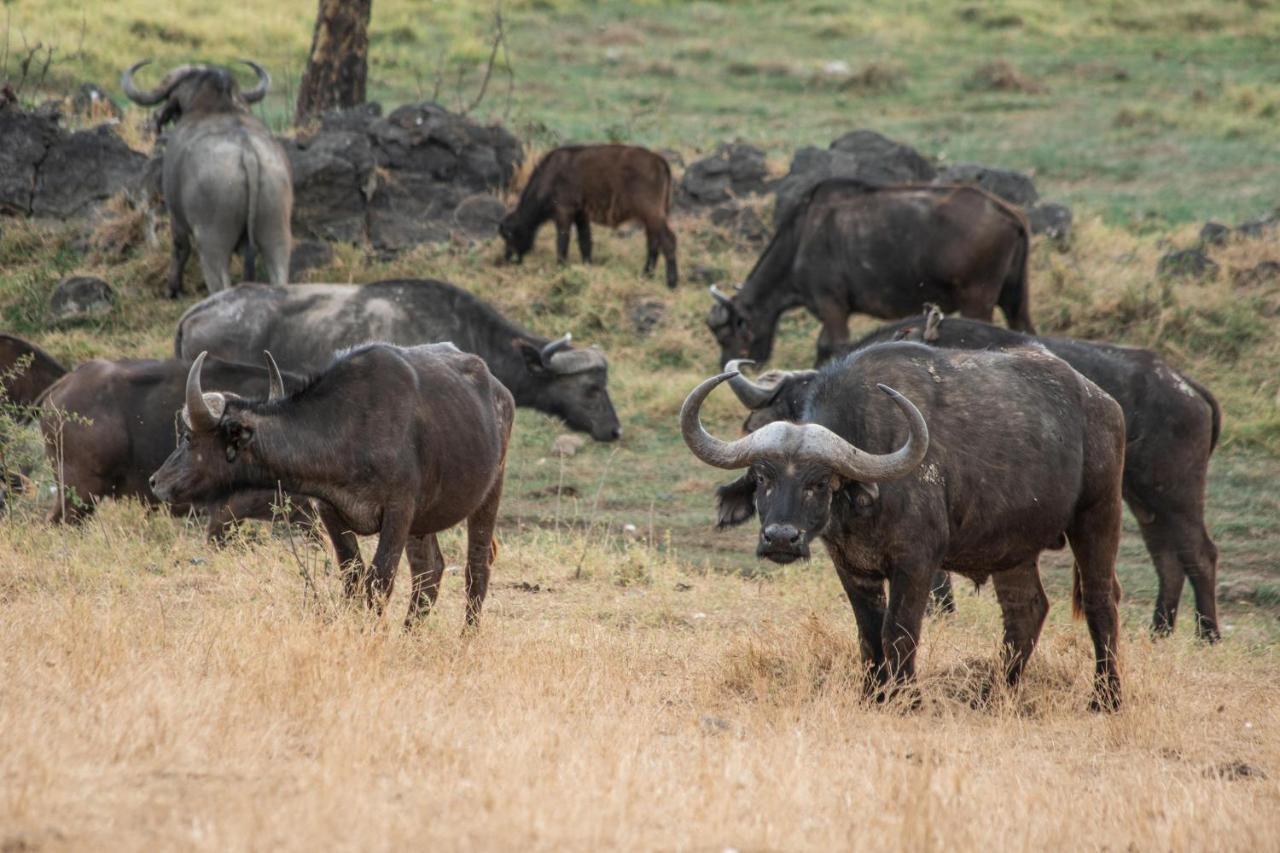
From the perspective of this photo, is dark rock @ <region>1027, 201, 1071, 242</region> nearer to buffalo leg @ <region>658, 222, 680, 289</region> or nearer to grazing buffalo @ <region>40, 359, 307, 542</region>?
buffalo leg @ <region>658, 222, 680, 289</region>

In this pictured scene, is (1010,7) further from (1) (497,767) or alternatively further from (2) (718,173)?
(1) (497,767)

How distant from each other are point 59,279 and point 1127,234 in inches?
423

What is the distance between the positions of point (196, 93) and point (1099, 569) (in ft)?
35.6

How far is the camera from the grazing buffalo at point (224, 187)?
14820 mm

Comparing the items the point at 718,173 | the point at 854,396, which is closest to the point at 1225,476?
the point at 854,396

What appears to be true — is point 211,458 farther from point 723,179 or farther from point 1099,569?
point 723,179

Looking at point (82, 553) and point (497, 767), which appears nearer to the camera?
point (497, 767)

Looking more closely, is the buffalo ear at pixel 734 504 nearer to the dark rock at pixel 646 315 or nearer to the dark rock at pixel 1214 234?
the dark rock at pixel 646 315

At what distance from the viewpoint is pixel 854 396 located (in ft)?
23.5

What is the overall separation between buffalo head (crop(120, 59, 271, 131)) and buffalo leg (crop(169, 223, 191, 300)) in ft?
3.80

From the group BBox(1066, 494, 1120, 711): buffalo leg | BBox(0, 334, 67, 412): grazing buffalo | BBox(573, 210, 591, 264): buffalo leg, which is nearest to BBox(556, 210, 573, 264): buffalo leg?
BBox(573, 210, 591, 264): buffalo leg

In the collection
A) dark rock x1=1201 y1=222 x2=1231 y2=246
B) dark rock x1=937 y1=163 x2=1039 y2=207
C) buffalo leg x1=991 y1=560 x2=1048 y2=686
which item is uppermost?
buffalo leg x1=991 y1=560 x2=1048 y2=686

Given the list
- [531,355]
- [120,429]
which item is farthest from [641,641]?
[531,355]

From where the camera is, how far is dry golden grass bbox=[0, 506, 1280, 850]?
473 centimetres
